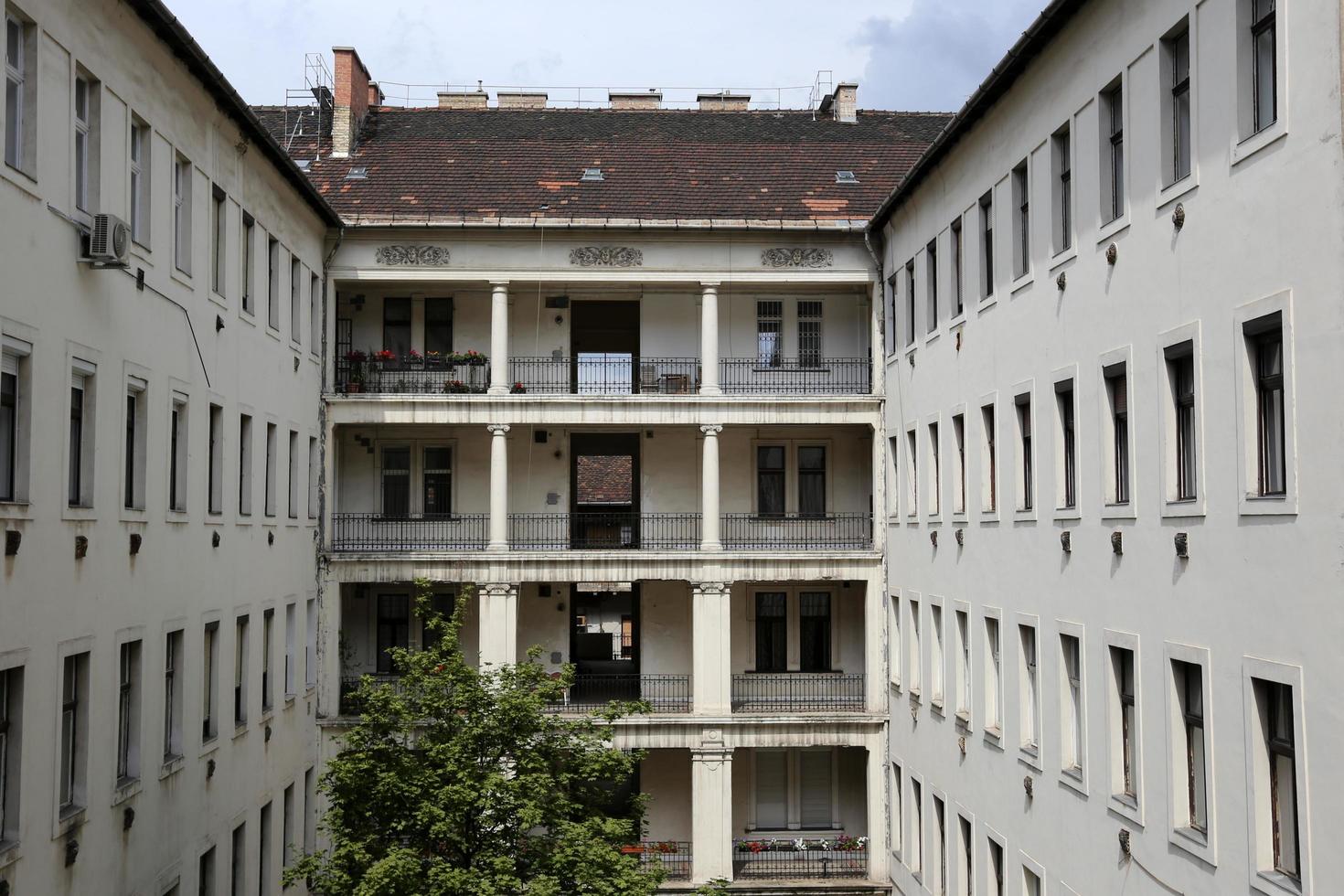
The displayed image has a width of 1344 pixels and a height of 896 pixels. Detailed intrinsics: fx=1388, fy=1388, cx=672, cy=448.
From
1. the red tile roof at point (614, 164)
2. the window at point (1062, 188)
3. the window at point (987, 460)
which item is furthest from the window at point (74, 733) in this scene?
the red tile roof at point (614, 164)

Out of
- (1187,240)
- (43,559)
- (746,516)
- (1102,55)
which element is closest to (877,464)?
(746,516)

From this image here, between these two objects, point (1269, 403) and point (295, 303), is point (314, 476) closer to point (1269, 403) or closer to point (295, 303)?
point (295, 303)

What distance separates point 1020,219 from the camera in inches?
786

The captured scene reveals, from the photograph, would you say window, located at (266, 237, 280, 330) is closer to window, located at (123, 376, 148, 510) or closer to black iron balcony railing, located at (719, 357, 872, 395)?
window, located at (123, 376, 148, 510)

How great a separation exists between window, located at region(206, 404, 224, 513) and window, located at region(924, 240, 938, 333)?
12.2 metres

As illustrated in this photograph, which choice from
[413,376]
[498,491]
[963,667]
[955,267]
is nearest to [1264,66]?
[955,267]

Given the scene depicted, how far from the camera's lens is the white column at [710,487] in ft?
96.5

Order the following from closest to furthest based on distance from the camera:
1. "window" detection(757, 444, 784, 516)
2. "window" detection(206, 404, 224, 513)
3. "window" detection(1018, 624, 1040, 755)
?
"window" detection(1018, 624, 1040, 755) → "window" detection(206, 404, 224, 513) → "window" detection(757, 444, 784, 516)

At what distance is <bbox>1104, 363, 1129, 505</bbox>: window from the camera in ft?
52.5

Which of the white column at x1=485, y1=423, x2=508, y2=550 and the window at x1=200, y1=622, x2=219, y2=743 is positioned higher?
the white column at x1=485, y1=423, x2=508, y2=550

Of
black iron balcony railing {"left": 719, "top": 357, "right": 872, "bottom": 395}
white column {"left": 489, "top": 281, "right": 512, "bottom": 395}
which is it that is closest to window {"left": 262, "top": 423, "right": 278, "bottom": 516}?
white column {"left": 489, "top": 281, "right": 512, "bottom": 395}

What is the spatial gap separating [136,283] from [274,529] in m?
8.41

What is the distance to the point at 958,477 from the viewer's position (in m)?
23.3

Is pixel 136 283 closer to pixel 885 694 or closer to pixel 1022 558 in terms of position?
pixel 1022 558
